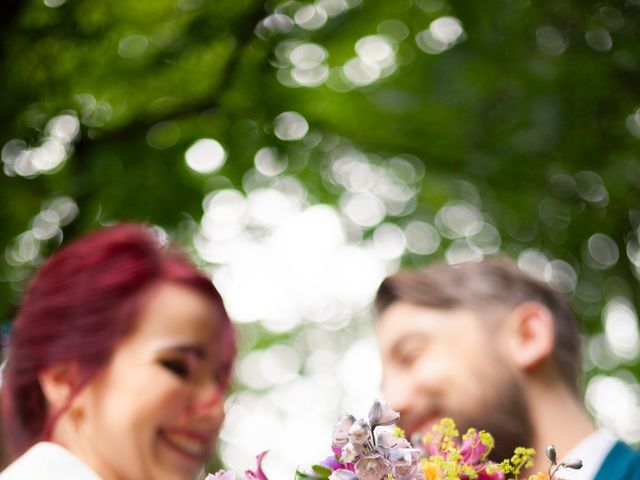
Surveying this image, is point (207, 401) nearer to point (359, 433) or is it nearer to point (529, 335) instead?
point (529, 335)

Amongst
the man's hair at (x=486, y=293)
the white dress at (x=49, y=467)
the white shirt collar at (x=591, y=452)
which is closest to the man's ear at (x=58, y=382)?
the white dress at (x=49, y=467)

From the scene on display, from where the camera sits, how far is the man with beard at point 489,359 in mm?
3168

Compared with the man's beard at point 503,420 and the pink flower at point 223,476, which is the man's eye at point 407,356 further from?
the pink flower at point 223,476

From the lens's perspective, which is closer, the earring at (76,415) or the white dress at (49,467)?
the white dress at (49,467)

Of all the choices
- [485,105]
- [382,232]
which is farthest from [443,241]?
[485,105]

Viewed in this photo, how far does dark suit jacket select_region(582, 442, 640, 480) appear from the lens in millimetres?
2812

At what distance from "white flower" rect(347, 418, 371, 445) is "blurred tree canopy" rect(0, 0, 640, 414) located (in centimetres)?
282

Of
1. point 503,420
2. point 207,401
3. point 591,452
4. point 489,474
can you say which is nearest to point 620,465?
point 591,452

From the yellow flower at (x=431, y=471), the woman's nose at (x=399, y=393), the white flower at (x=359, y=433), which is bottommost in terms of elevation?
the woman's nose at (x=399, y=393)

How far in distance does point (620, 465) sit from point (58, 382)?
5.67 feet

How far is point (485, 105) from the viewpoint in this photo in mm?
5645

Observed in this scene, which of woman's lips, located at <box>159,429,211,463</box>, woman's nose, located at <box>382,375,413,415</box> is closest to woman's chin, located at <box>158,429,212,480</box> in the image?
woman's lips, located at <box>159,429,211,463</box>

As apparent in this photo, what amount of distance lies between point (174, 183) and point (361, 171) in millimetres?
3356

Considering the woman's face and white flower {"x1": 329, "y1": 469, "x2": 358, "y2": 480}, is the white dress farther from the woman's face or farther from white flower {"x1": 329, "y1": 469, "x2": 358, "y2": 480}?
white flower {"x1": 329, "y1": 469, "x2": 358, "y2": 480}
